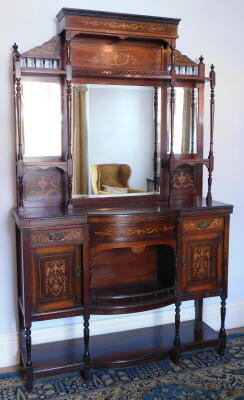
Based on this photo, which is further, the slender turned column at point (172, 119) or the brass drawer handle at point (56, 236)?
the slender turned column at point (172, 119)

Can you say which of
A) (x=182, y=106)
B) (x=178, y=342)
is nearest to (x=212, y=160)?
(x=182, y=106)

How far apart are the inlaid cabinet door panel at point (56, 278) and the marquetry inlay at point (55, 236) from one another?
0.05 m

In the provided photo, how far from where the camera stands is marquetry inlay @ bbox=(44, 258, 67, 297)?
2.63 m

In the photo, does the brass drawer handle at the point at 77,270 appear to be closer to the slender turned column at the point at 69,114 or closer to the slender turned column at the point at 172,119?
the slender turned column at the point at 69,114

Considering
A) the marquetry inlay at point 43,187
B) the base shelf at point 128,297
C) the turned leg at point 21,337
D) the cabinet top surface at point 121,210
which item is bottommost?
the turned leg at point 21,337

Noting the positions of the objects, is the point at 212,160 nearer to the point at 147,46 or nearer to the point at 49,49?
the point at 147,46

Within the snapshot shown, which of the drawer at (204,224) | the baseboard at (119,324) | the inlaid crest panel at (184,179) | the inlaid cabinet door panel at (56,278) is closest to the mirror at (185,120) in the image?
the inlaid crest panel at (184,179)

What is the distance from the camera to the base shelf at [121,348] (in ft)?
9.21

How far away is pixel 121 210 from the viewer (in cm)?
276

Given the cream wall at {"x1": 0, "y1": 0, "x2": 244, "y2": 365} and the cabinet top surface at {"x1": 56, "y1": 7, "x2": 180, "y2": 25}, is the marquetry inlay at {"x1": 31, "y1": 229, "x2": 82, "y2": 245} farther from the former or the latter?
the cabinet top surface at {"x1": 56, "y1": 7, "x2": 180, "y2": 25}

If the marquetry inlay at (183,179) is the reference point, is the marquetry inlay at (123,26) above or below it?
above

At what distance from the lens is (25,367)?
2.71m

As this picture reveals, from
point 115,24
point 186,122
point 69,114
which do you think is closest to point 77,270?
point 69,114

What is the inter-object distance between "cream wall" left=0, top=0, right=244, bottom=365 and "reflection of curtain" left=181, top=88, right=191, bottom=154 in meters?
0.28
